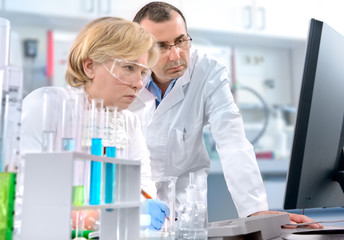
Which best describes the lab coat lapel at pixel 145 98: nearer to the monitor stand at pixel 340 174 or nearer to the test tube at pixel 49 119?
the monitor stand at pixel 340 174

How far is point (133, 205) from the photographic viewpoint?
1.00 m

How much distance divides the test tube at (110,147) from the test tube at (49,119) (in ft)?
0.50

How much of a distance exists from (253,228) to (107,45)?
905mm

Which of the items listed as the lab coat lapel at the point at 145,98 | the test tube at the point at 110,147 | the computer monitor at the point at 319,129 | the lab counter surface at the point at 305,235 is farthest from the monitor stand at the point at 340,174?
the lab coat lapel at the point at 145,98

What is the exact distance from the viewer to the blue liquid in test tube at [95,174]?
0.88m

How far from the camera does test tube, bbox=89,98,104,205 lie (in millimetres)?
881

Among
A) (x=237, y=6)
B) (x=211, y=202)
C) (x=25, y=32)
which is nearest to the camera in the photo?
(x=211, y=202)

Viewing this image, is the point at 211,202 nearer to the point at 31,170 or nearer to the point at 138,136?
the point at 138,136

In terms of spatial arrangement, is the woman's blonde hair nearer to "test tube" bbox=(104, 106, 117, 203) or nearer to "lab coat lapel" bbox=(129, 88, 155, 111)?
"lab coat lapel" bbox=(129, 88, 155, 111)

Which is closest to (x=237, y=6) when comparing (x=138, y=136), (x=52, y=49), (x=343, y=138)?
(x=52, y=49)

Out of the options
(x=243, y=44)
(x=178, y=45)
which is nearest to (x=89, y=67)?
(x=178, y=45)

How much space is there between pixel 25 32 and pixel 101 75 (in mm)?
2288

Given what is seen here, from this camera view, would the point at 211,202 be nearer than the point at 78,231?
No

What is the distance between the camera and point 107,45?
164 cm
